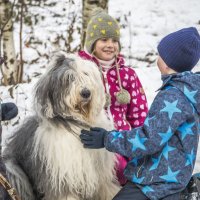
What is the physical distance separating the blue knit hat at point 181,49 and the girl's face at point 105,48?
963mm

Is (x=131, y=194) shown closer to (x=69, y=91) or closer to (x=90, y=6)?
(x=69, y=91)

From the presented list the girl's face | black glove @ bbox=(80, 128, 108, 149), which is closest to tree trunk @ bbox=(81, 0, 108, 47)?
Answer: the girl's face

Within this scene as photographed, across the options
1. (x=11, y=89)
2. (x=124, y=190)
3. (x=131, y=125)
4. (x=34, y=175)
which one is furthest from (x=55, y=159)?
(x=11, y=89)

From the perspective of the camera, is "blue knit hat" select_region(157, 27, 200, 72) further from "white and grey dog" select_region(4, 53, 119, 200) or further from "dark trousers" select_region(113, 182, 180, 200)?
"dark trousers" select_region(113, 182, 180, 200)

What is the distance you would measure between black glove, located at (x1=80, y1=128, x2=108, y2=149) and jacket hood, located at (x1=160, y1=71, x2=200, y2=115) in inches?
22.6

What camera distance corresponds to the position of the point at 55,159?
3.23 metres

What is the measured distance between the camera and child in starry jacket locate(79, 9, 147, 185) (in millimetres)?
3723

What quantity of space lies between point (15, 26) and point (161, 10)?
324 cm

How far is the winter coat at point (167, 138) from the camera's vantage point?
2734mm

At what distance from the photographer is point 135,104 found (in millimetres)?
4004

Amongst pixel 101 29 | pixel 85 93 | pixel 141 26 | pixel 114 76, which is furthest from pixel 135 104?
pixel 141 26

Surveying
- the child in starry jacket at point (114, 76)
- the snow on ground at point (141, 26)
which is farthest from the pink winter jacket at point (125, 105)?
the snow on ground at point (141, 26)

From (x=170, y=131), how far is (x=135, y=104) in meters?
1.29

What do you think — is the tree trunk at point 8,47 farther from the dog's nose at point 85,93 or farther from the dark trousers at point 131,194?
the dark trousers at point 131,194
